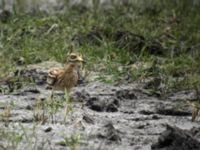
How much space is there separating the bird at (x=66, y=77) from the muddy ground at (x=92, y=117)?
0.13 metres

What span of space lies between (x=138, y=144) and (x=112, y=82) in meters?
2.40

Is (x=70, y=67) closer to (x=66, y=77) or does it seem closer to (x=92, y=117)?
(x=66, y=77)

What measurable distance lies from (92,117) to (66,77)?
0.72 m

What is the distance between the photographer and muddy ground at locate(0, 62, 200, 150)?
6133mm

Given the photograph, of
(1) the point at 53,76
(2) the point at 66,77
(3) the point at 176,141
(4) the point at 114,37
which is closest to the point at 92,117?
(2) the point at 66,77

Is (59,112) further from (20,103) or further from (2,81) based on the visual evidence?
(2,81)

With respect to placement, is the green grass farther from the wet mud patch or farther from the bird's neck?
the wet mud patch

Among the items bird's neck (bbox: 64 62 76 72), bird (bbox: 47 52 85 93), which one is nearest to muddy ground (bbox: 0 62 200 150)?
bird (bbox: 47 52 85 93)

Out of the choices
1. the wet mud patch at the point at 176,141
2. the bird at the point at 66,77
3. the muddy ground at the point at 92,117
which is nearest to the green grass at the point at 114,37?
the muddy ground at the point at 92,117

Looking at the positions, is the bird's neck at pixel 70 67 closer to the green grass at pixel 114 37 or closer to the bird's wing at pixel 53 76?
the bird's wing at pixel 53 76

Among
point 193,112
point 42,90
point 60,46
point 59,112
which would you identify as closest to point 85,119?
point 59,112

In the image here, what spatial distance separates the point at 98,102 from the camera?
7543mm

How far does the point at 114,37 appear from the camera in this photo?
10.2 m

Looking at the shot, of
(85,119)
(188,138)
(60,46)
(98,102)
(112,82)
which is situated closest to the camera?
(188,138)
